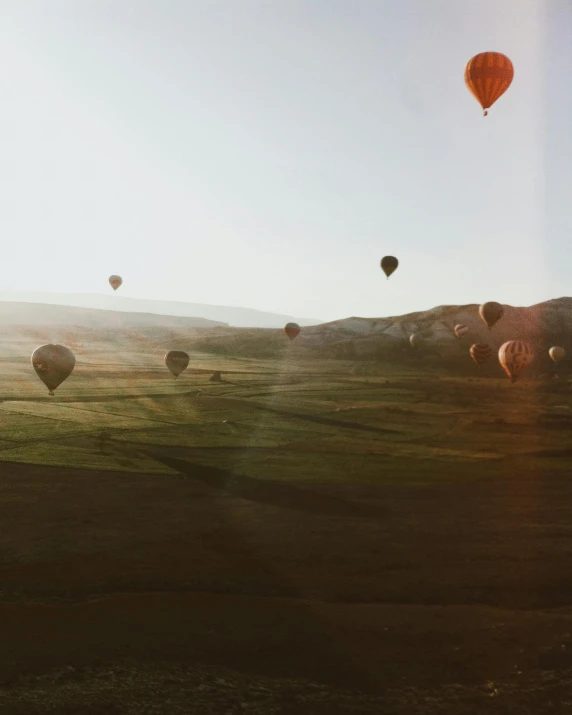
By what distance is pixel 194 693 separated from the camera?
15242 millimetres

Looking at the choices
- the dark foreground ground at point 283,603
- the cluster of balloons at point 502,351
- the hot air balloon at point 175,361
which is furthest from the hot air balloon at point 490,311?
the dark foreground ground at point 283,603

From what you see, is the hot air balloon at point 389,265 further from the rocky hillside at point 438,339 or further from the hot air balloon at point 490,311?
the rocky hillside at point 438,339

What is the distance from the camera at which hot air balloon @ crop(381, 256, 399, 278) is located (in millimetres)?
99688

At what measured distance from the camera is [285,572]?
74.4 ft

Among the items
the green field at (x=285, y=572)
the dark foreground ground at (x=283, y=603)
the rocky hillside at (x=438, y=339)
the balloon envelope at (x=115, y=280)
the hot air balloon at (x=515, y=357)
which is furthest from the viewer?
the rocky hillside at (x=438, y=339)

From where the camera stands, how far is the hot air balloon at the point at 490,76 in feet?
168

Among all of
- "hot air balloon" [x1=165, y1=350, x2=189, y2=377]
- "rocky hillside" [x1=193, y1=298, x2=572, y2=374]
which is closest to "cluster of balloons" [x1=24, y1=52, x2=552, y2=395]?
"hot air balloon" [x1=165, y1=350, x2=189, y2=377]

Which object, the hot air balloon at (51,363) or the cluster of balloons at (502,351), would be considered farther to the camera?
the hot air balloon at (51,363)

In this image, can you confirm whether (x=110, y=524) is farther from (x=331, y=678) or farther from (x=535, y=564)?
(x=535, y=564)

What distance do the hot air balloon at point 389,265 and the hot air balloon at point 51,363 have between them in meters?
51.9

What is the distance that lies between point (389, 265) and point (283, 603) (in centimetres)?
8362

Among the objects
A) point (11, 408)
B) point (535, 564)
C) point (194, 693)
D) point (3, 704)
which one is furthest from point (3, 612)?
point (11, 408)

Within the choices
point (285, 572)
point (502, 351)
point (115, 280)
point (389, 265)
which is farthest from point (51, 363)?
point (115, 280)

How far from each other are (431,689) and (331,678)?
226cm
